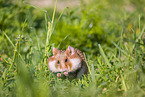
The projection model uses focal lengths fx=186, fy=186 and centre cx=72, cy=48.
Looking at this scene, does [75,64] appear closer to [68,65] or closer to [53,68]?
[68,65]

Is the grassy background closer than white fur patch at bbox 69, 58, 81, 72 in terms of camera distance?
Yes

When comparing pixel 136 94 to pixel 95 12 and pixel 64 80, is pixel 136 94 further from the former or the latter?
pixel 95 12

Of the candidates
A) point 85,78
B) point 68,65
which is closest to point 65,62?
point 68,65

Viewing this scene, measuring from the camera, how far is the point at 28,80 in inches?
46.2

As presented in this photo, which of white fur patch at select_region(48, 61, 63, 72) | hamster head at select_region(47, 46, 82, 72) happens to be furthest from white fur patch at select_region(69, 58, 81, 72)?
white fur patch at select_region(48, 61, 63, 72)

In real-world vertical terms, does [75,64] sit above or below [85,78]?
above

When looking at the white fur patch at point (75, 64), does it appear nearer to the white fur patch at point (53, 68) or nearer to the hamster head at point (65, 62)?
the hamster head at point (65, 62)

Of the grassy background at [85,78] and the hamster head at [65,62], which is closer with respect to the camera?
the grassy background at [85,78]

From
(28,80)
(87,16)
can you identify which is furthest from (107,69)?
(87,16)

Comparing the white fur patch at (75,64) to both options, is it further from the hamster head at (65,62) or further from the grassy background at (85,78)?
the grassy background at (85,78)

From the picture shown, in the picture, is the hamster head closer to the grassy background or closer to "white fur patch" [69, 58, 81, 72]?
"white fur patch" [69, 58, 81, 72]

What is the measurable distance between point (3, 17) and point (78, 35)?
4.59 feet

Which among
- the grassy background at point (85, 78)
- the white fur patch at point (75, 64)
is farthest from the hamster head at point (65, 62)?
the grassy background at point (85, 78)

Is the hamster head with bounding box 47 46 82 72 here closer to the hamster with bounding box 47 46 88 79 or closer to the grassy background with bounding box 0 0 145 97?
the hamster with bounding box 47 46 88 79
